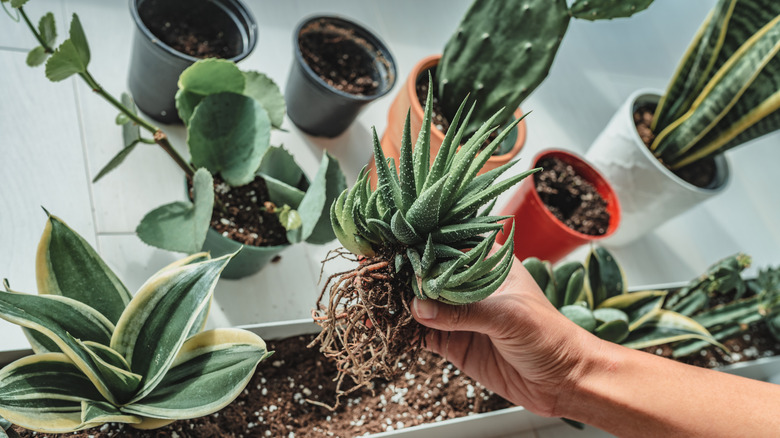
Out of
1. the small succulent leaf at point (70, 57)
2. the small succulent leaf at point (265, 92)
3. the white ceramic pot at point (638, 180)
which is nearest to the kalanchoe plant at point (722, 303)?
the white ceramic pot at point (638, 180)

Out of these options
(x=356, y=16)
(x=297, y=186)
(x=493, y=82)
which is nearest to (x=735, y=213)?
(x=493, y=82)

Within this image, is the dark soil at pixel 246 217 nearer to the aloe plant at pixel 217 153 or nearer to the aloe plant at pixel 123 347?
the aloe plant at pixel 217 153

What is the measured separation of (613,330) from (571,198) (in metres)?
0.32

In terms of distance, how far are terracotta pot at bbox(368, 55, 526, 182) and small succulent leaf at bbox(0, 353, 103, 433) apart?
0.57m

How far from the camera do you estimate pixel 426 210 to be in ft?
1.96

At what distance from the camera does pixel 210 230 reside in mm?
940

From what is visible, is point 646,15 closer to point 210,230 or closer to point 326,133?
point 326,133

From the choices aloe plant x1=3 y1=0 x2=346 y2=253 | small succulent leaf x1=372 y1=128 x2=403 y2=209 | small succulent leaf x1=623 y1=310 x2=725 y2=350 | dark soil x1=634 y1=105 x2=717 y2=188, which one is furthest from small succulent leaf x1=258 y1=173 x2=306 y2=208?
dark soil x1=634 y1=105 x2=717 y2=188

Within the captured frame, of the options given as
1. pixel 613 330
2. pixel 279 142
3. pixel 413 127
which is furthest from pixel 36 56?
pixel 613 330

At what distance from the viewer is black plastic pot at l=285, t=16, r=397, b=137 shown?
3.83 feet

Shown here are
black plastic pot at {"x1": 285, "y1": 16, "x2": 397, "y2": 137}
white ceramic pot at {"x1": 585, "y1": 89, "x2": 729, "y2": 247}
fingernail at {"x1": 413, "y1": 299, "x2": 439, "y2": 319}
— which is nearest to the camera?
fingernail at {"x1": 413, "y1": 299, "x2": 439, "y2": 319}

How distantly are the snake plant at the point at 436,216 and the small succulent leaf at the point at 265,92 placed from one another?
Result: 0.42 metres

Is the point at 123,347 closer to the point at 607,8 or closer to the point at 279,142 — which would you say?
the point at 279,142

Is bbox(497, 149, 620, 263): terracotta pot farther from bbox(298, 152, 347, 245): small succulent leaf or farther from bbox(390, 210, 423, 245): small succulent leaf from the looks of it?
bbox(390, 210, 423, 245): small succulent leaf
